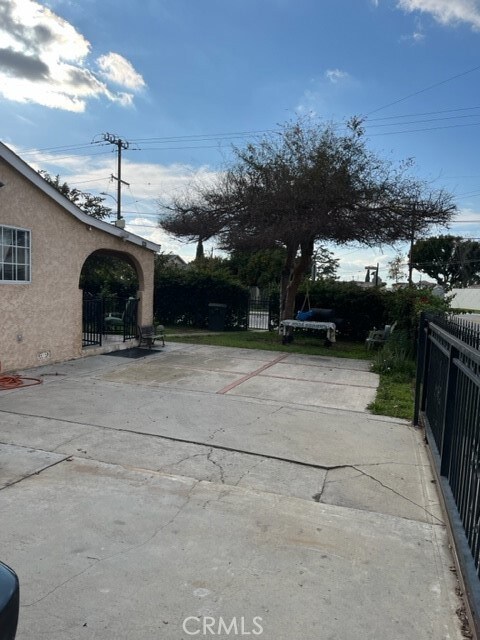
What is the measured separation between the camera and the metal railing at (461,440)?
8.26ft

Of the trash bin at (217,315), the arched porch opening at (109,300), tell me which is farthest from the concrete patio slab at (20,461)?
the trash bin at (217,315)

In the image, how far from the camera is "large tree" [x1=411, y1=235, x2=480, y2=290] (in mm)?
57188

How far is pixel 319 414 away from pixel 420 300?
20.9ft

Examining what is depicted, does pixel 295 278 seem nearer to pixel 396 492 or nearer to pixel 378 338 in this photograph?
pixel 378 338

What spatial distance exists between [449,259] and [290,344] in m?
52.9

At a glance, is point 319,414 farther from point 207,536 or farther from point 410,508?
point 207,536

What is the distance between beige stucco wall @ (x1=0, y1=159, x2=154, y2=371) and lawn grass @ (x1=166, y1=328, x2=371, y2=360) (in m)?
4.75

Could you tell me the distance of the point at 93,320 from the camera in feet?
37.1

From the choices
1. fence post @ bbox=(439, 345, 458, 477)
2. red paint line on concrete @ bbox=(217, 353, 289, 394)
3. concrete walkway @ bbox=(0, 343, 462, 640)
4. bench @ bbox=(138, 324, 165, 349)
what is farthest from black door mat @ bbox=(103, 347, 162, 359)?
fence post @ bbox=(439, 345, 458, 477)

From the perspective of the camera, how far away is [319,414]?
246 inches

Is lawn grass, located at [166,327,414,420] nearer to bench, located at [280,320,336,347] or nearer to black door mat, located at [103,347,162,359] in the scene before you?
bench, located at [280,320,336,347]

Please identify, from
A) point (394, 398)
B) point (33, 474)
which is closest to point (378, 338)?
point (394, 398)

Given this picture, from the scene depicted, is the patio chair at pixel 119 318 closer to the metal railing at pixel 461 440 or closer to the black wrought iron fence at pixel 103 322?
the black wrought iron fence at pixel 103 322

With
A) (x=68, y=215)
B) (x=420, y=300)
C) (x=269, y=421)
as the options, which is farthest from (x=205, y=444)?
(x=420, y=300)
